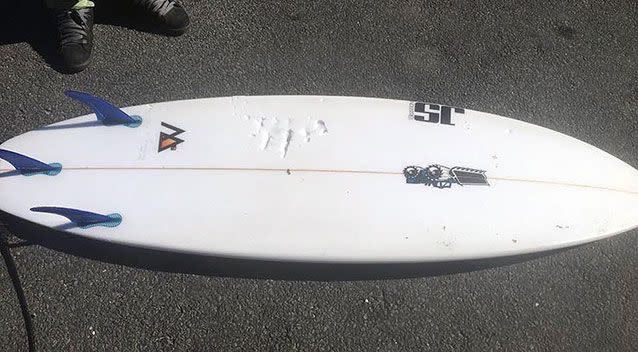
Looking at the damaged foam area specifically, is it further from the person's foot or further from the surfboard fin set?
the person's foot

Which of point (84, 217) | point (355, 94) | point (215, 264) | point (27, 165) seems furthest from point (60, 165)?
point (355, 94)

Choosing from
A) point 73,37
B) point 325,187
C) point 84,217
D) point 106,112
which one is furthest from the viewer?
point 73,37

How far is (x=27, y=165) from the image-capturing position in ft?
9.02

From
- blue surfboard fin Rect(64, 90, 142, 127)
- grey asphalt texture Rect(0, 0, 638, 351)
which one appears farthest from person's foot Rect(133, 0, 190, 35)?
blue surfboard fin Rect(64, 90, 142, 127)

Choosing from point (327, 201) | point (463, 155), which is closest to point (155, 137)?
point (327, 201)

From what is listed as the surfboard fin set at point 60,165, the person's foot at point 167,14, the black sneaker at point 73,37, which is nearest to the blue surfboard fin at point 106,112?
the surfboard fin set at point 60,165

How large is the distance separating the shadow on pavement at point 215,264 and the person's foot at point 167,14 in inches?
54.7

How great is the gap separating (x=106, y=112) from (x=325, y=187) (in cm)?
119

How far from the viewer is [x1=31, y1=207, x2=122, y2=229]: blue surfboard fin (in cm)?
257

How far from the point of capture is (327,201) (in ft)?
8.92

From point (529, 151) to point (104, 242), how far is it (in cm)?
217

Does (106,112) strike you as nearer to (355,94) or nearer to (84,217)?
(84,217)

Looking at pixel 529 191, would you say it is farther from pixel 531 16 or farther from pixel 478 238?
pixel 531 16

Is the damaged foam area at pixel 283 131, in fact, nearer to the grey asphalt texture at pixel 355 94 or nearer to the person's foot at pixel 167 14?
the grey asphalt texture at pixel 355 94
